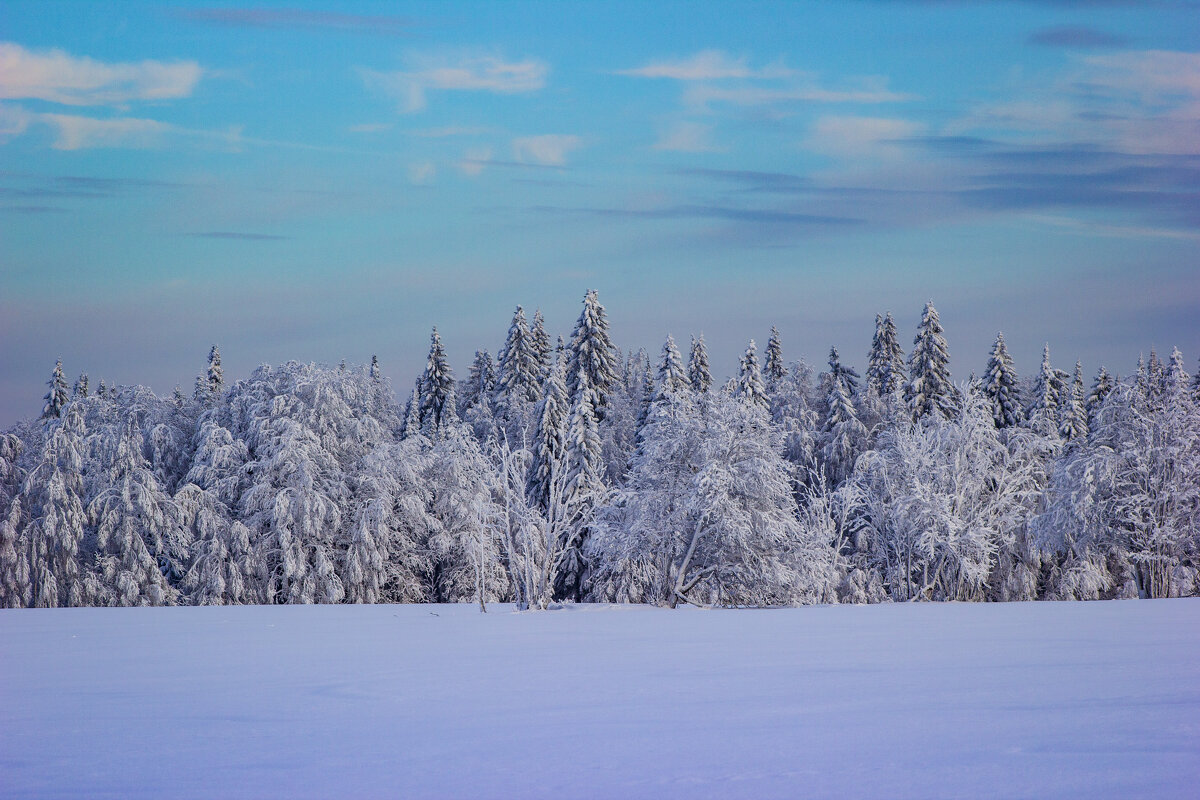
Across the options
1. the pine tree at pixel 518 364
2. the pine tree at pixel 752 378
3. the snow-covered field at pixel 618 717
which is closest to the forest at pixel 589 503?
the pine tree at pixel 752 378

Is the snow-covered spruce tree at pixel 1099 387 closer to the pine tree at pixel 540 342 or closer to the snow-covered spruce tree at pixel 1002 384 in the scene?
the snow-covered spruce tree at pixel 1002 384

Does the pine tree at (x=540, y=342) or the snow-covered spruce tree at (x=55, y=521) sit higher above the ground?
the pine tree at (x=540, y=342)

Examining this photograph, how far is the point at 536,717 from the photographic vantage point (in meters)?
9.80

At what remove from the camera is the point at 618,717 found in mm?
9633

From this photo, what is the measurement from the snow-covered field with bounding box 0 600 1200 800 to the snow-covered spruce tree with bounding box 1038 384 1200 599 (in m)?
23.8

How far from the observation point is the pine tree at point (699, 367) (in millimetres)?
66250

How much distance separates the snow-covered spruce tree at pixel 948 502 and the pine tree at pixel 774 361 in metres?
23.2

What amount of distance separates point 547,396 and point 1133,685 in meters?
39.4

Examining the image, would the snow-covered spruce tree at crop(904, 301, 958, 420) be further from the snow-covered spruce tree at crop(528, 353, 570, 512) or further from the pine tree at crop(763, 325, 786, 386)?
the snow-covered spruce tree at crop(528, 353, 570, 512)

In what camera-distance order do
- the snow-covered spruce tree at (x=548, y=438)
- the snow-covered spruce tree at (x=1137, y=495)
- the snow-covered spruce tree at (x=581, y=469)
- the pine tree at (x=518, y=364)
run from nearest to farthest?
the snow-covered spruce tree at (x=1137, y=495), the snow-covered spruce tree at (x=581, y=469), the snow-covered spruce tree at (x=548, y=438), the pine tree at (x=518, y=364)

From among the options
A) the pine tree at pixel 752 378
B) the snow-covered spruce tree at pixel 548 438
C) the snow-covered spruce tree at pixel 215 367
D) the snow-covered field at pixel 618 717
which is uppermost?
the snow-covered spruce tree at pixel 215 367

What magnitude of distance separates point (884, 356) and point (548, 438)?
91.9ft

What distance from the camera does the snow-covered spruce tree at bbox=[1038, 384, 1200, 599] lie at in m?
40.6

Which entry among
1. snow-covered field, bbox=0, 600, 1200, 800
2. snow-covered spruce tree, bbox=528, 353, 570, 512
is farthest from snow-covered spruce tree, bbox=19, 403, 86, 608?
snow-covered field, bbox=0, 600, 1200, 800
